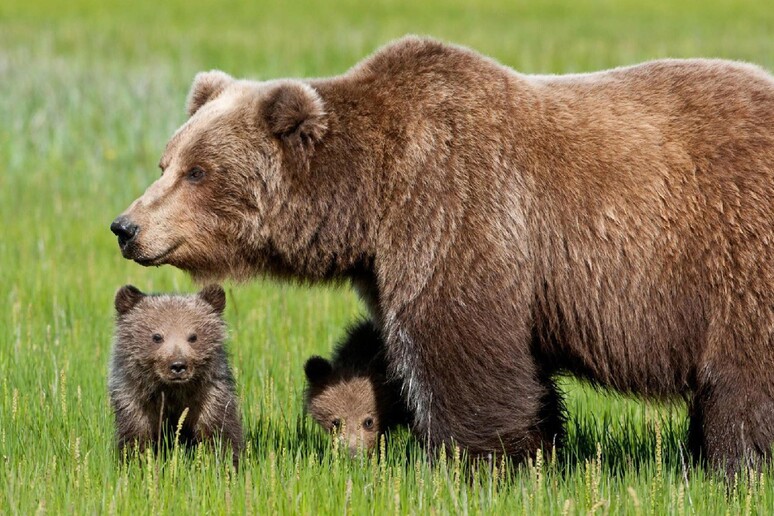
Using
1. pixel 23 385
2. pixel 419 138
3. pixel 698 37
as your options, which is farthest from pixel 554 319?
pixel 698 37

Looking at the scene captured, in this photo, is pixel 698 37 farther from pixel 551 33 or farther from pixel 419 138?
pixel 419 138

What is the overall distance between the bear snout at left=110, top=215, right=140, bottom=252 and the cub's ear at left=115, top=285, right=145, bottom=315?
1.95ft

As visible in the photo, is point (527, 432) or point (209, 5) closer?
point (527, 432)

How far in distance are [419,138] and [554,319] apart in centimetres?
113

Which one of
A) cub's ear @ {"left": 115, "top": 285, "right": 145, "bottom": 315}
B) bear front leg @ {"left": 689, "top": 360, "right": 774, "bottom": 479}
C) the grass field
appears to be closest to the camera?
the grass field

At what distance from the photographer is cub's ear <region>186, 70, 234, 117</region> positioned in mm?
6578

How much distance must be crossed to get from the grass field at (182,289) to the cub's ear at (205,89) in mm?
1117

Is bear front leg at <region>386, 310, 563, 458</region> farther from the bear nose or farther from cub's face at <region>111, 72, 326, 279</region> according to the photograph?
the bear nose

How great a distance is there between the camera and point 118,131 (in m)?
16.6

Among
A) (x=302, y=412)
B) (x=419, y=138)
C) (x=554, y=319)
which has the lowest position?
(x=302, y=412)

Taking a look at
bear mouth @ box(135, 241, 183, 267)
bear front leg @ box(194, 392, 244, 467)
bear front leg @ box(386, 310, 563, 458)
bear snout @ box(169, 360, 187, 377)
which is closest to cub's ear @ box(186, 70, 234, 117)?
bear mouth @ box(135, 241, 183, 267)

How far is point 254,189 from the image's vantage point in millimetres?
6047

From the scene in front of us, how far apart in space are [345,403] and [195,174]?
164cm

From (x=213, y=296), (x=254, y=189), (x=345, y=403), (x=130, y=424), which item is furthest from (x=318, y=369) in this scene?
(x=254, y=189)
